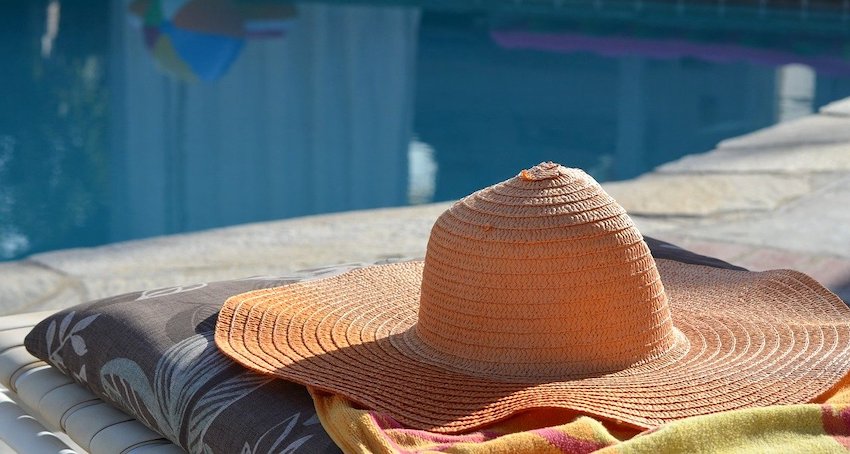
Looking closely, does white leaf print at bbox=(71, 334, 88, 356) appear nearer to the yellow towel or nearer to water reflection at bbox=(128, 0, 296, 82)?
the yellow towel

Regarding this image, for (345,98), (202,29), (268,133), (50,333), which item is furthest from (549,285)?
(202,29)

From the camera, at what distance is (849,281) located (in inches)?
117

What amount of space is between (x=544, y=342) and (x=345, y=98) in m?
6.62

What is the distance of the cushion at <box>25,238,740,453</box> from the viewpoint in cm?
141

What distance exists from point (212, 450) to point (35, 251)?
3.50m

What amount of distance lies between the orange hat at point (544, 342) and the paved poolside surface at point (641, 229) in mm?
1393

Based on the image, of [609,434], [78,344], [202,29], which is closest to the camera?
[609,434]

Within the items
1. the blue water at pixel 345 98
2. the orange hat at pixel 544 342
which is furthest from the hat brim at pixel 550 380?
the blue water at pixel 345 98

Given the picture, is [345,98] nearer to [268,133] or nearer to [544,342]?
[268,133]

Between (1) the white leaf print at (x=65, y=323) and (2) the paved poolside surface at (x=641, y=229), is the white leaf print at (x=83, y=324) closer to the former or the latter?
(1) the white leaf print at (x=65, y=323)

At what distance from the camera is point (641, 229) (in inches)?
141

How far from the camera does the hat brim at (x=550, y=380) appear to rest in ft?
4.48

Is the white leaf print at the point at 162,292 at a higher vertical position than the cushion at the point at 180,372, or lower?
higher

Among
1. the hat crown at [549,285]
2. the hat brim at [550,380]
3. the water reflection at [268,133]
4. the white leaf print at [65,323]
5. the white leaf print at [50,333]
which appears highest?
the hat crown at [549,285]
